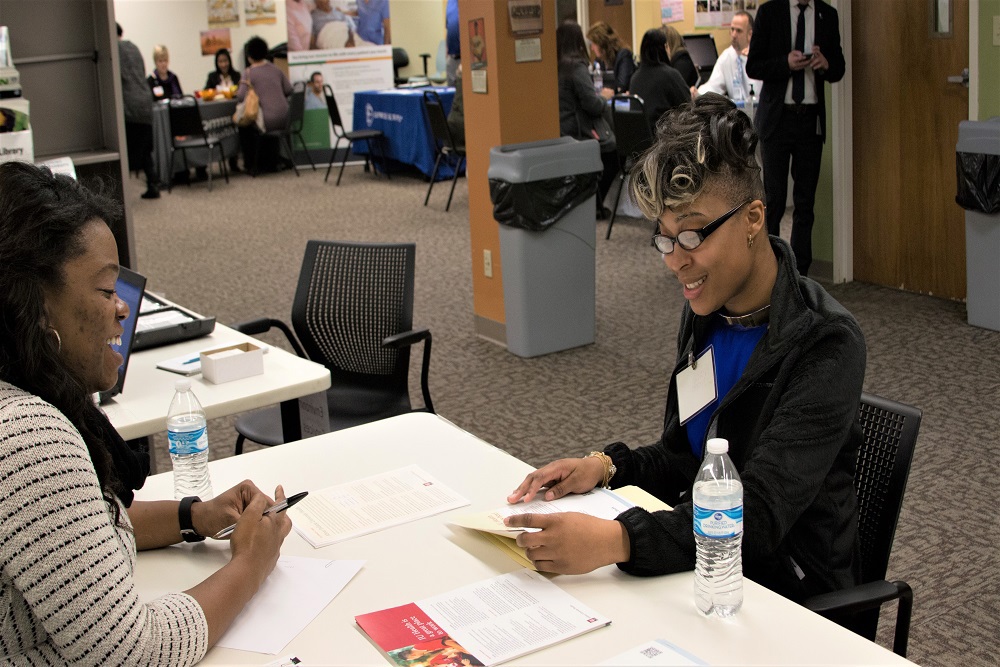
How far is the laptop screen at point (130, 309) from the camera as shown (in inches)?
99.7

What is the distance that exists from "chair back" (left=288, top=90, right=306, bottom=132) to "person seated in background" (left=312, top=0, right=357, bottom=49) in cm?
89

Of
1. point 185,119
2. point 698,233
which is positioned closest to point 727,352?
point 698,233

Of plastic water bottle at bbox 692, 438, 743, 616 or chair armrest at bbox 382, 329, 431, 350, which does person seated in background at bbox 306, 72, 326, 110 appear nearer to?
chair armrest at bbox 382, 329, 431, 350

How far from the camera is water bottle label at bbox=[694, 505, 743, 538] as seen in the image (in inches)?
58.0

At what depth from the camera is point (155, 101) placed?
11719 mm

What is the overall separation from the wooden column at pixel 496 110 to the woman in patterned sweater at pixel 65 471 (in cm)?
378

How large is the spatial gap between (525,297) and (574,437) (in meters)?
1.13

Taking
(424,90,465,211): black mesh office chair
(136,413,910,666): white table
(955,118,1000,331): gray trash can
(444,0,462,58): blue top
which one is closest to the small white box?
(136,413,910,666): white table

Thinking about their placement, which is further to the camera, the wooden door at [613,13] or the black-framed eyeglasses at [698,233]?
the wooden door at [613,13]

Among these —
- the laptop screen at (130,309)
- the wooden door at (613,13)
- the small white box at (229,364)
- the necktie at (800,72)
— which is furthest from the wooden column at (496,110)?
the wooden door at (613,13)

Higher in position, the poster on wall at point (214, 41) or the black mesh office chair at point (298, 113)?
the poster on wall at point (214, 41)

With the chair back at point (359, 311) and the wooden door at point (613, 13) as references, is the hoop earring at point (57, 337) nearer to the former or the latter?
the chair back at point (359, 311)

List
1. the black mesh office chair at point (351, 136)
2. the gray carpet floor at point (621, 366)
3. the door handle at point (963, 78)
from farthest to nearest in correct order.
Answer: the black mesh office chair at point (351, 136) → the door handle at point (963, 78) → the gray carpet floor at point (621, 366)

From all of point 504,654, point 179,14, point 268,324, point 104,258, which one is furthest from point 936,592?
point 179,14
